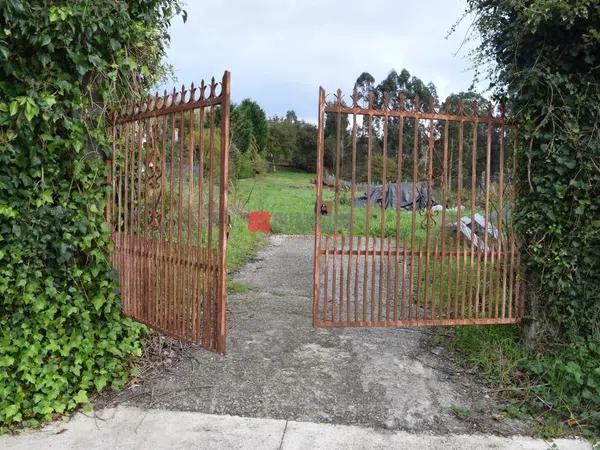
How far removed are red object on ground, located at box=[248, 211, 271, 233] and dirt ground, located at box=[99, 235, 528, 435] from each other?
320 inches

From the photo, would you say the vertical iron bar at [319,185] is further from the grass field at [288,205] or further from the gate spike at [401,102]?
the grass field at [288,205]

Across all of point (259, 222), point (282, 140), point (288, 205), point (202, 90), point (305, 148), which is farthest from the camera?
point (282, 140)

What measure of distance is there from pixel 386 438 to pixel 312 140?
27.0 m

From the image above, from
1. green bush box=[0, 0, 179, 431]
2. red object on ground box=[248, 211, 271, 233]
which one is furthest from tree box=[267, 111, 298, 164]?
green bush box=[0, 0, 179, 431]

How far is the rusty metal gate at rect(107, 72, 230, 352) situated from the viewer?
3361 mm

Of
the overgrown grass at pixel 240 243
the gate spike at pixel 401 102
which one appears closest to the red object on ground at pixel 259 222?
the overgrown grass at pixel 240 243

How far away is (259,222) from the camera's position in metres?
13.8

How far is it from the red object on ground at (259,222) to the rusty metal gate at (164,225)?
30.2ft

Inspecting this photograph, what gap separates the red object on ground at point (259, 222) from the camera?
13.4 m

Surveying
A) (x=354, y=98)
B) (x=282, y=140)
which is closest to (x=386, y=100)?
(x=354, y=98)

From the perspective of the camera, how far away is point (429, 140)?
12.9ft

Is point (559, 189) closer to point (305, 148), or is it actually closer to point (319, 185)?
point (319, 185)

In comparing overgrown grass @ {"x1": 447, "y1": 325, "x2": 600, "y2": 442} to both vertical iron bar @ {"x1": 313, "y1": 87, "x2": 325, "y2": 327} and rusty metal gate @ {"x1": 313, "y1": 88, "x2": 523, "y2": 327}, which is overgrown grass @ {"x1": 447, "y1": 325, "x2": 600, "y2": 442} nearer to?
rusty metal gate @ {"x1": 313, "y1": 88, "x2": 523, "y2": 327}

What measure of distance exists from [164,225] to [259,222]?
9.98 m
